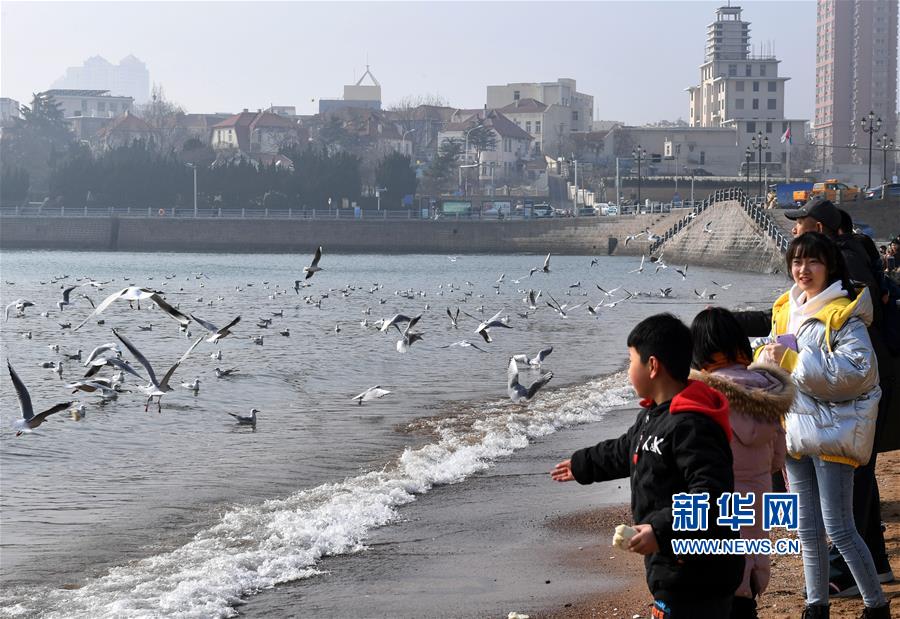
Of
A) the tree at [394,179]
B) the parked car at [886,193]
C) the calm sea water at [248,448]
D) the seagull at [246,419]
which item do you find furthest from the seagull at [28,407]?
the tree at [394,179]

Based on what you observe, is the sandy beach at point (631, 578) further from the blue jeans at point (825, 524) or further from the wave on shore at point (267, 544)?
the wave on shore at point (267, 544)

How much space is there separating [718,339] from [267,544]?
4.31 m

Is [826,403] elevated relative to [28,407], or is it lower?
elevated

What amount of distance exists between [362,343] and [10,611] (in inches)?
727

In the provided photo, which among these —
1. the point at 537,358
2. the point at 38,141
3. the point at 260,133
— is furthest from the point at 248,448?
the point at 260,133

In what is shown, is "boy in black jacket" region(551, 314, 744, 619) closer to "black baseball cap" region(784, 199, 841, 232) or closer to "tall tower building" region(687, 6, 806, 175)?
"black baseball cap" region(784, 199, 841, 232)

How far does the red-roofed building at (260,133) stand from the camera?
126188 mm

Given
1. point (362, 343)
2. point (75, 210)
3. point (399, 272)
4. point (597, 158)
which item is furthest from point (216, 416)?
point (597, 158)

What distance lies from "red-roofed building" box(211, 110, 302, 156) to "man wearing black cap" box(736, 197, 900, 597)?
401ft

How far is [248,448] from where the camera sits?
39.3ft

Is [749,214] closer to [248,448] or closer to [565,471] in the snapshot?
[248,448]

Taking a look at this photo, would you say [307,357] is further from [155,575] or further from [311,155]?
[311,155]

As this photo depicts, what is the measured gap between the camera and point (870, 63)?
6122 inches

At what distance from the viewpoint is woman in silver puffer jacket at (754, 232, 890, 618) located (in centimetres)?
438
